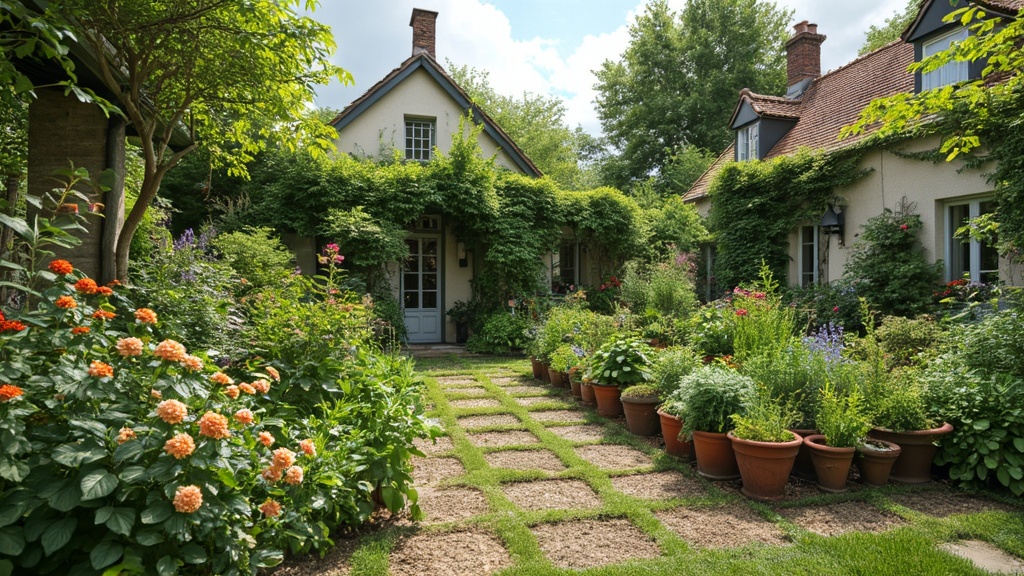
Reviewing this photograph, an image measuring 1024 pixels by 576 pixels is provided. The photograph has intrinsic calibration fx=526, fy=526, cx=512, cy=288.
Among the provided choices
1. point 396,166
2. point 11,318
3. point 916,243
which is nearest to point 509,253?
point 396,166

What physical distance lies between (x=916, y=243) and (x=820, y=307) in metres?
1.68

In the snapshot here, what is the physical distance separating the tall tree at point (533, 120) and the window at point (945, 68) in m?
17.1

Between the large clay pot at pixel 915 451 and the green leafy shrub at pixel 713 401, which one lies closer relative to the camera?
the large clay pot at pixel 915 451

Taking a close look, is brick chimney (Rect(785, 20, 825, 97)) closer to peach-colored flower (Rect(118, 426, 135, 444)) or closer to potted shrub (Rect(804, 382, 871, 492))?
potted shrub (Rect(804, 382, 871, 492))

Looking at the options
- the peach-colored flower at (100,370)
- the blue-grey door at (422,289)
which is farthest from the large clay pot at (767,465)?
the blue-grey door at (422,289)

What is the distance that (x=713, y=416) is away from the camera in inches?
145

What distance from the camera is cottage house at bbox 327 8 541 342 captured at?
1137cm

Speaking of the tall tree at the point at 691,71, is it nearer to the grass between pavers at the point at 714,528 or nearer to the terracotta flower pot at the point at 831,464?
the terracotta flower pot at the point at 831,464

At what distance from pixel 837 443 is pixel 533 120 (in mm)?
25295

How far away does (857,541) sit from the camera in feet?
8.75

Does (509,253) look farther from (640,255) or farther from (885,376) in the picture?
(885,376)

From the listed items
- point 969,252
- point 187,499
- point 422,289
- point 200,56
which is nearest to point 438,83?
point 422,289

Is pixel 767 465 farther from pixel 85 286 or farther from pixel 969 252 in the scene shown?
pixel 969 252

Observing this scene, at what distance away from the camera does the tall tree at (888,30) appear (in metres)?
20.3
